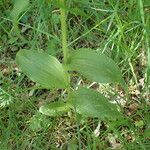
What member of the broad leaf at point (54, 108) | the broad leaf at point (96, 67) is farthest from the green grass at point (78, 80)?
the broad leaf at point (96, 67)

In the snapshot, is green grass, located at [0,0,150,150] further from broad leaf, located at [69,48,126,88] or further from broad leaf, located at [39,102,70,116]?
broad leaf, located at [69,48,126,88]

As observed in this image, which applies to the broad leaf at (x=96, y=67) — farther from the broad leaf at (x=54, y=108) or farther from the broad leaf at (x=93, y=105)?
the broad leaf at (x=54, y=108)

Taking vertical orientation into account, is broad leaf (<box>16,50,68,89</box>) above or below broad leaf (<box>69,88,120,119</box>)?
above

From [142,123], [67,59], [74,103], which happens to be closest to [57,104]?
[74,103]

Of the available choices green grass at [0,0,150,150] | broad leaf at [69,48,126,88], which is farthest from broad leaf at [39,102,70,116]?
broad leaf at [69,48,126,88]

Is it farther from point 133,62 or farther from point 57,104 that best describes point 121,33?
point 57,104

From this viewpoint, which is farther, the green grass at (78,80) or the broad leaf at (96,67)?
the green grass at (78,80)
